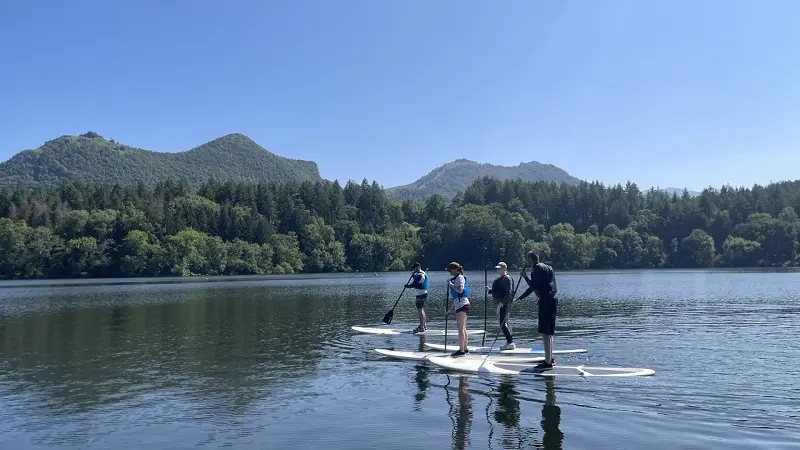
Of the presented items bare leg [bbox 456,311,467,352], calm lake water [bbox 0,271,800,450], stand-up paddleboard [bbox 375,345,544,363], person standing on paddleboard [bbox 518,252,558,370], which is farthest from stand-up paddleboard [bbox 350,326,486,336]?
person standing on paddleboard [bbox 518,252,558,370]

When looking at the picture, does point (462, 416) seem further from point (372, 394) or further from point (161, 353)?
point (161, 353)

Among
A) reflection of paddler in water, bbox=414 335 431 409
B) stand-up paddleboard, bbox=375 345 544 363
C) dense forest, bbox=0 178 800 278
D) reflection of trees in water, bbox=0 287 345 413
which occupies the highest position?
dense forest, bbox=0 178 800 278

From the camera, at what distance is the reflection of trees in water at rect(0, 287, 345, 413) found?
16.3 metres

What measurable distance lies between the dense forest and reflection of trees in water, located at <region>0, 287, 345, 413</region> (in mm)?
107764

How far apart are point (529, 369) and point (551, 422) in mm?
4722

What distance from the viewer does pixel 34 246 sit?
443ft

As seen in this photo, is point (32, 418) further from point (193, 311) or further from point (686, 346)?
point (193, 311)

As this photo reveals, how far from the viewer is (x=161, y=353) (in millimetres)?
22672

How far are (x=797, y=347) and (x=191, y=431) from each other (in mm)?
18884

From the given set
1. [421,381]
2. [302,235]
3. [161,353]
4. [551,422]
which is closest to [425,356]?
[421,381]

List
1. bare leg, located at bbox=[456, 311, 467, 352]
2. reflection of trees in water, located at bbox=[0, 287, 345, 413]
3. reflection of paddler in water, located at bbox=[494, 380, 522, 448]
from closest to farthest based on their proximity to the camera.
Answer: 1. reflection of paddler in water, located at bbox=[494, 380, 522, 448]
2. reflection of trees in water, located at bbox=[0, 287, 345, 413]
3. bare leg, located at bbox=[456, 311, 467, 352]

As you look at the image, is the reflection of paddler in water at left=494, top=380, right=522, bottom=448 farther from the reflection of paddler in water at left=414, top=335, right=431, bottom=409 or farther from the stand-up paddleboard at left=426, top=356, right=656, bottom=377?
the reflection of paddler in water at left=414, top=335, right=431, bottom=409

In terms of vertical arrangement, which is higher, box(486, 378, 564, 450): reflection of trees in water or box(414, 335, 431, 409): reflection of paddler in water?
box(486, 378, 564, 450): reflection of trees in water

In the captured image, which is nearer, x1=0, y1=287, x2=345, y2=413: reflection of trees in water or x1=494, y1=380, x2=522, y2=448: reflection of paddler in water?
x1=494, y1=380, x2=522, y2=448: reflection of paddler in water
